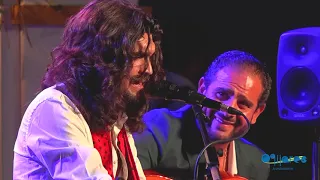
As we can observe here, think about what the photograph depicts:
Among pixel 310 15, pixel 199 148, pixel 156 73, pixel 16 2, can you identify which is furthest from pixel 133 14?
pixel 310 15

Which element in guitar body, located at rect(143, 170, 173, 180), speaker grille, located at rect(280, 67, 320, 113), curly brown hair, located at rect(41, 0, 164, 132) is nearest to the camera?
curly brown hair, located at rect(41, 0, 164, 132)

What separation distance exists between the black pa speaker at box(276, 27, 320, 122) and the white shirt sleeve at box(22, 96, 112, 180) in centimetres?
132

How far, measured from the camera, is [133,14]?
1996 mm

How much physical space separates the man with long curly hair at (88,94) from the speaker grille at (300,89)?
972 mm

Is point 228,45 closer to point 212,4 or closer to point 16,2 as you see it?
point 212,4

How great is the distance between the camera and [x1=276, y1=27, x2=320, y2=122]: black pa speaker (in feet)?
9.13

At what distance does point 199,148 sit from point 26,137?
4.25ft

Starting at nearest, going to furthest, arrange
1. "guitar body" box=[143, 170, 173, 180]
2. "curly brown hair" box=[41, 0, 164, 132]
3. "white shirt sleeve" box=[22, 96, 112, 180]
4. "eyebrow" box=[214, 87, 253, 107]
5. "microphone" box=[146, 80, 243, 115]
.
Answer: "white shirt sleeve" box=[22, 96, 112, 180]
"curly brown hair" box=[41, 0, 164, 132]
"microphone" box=[146, 80, 243, 115]
"guitar body" box=[143, 170, 173, 180]
"eyebrow" box=[214, 87, 253, 107]

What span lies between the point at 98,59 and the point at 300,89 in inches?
50.2

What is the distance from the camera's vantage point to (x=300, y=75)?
2.84m

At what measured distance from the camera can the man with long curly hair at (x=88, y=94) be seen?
69.4 inches

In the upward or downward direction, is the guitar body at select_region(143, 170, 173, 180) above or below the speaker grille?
below

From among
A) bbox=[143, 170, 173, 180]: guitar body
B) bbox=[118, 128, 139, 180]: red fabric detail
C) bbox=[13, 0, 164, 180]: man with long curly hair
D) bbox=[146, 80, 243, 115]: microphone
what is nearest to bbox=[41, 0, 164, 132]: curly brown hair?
bbox=[13, 0, 164, 180]: man with long curly hair

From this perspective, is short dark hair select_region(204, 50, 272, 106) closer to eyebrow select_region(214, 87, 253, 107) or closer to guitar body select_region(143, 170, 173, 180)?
eyebrow select_region(214, 87, 253, 107)
